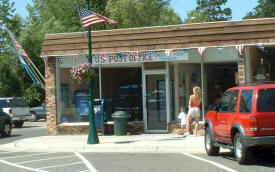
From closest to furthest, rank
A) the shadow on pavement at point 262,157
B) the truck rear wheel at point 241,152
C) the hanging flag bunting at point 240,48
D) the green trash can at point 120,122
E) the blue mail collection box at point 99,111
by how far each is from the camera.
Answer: the truck rear wheel at point 241,152 → the shadow on pavement at point 262,157 → the hanging flag bunting at point 240,48 → the green trash can at point 120,122 → the blue mail collection box at point 99,111

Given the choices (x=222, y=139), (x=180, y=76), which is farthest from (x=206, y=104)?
(x=222, y=139)

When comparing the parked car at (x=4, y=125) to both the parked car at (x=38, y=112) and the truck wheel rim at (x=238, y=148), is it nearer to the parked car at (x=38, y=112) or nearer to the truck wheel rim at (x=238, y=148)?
the parked car at (x=38, y=112)

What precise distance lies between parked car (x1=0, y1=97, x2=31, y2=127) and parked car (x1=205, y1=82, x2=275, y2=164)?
1930cm

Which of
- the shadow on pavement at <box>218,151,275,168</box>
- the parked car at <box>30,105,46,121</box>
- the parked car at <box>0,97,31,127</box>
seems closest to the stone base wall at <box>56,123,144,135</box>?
the shadow on pavement at <box>218,151,275,168</box>

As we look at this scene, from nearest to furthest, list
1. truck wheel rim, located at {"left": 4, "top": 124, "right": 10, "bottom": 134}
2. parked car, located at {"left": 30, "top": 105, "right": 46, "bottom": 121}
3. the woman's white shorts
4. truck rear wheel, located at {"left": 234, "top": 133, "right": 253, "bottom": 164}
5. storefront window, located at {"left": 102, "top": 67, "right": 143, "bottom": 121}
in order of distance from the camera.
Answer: truck rear wheel, located at {"left": 234, "top": 133, "right": 253, "bottom": 164}
the woman's white shorts
storefront window, located at {"left": 102, "top": 67, "right": 143, "bottom": 121}
truck wheel rim, located at {"left": 4, "top": 124, "right": 10, "bottom": 134}
parked car, located at {"left": 30, "top": 105, "right": 46, "bottom": 121}

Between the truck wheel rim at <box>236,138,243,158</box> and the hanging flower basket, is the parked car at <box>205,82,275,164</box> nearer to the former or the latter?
the truck wheel rim at <box>236,138,243,158</box>

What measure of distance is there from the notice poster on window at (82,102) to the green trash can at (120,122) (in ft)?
5.88

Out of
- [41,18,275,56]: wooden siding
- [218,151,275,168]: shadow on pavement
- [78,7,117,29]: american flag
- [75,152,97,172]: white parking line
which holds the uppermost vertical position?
[78,7,117,29]: american flag

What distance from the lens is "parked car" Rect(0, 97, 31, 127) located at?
1161 inches

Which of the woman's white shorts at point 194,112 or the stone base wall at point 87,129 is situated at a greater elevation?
the woman's white shorts at point 194,112

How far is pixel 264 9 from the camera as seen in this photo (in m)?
71.1

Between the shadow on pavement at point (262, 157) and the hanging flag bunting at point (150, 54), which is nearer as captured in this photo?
the shadow on pavement at point (262, 157)

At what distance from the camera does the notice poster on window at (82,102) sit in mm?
20684

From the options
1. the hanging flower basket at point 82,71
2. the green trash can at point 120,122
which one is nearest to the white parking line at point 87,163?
the hanging flower basket at point 82,71
